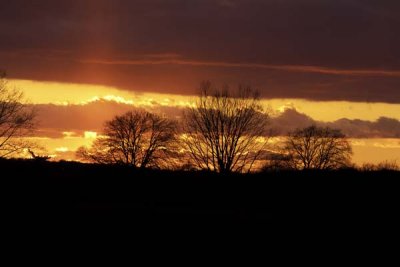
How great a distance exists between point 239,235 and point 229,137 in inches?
1866

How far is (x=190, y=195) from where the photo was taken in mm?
36562

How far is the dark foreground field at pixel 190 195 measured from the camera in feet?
93.7

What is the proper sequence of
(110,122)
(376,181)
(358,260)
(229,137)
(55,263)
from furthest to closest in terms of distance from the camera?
(110,122) → (229,137) → (376,181) → (358,260) → (55,263)

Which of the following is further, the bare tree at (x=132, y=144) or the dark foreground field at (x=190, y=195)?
the bare tree at (x=132, y=144)

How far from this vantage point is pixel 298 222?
28188mm

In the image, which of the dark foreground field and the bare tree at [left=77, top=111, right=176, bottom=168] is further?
the bare tree at [left=77, top=111, right=176, bottom=168]

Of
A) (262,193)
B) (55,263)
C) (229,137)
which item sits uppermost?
(229,137)

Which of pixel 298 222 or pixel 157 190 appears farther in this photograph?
pixel 157 190

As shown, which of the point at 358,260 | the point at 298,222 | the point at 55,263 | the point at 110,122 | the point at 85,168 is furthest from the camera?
the point at 110,122

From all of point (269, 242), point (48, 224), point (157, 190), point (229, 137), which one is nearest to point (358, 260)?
point (269, 242)

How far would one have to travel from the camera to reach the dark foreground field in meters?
28.5

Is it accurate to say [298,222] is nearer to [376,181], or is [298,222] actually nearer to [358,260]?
[358,260]

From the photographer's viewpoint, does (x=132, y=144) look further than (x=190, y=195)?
Yes

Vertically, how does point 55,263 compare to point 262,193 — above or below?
below
